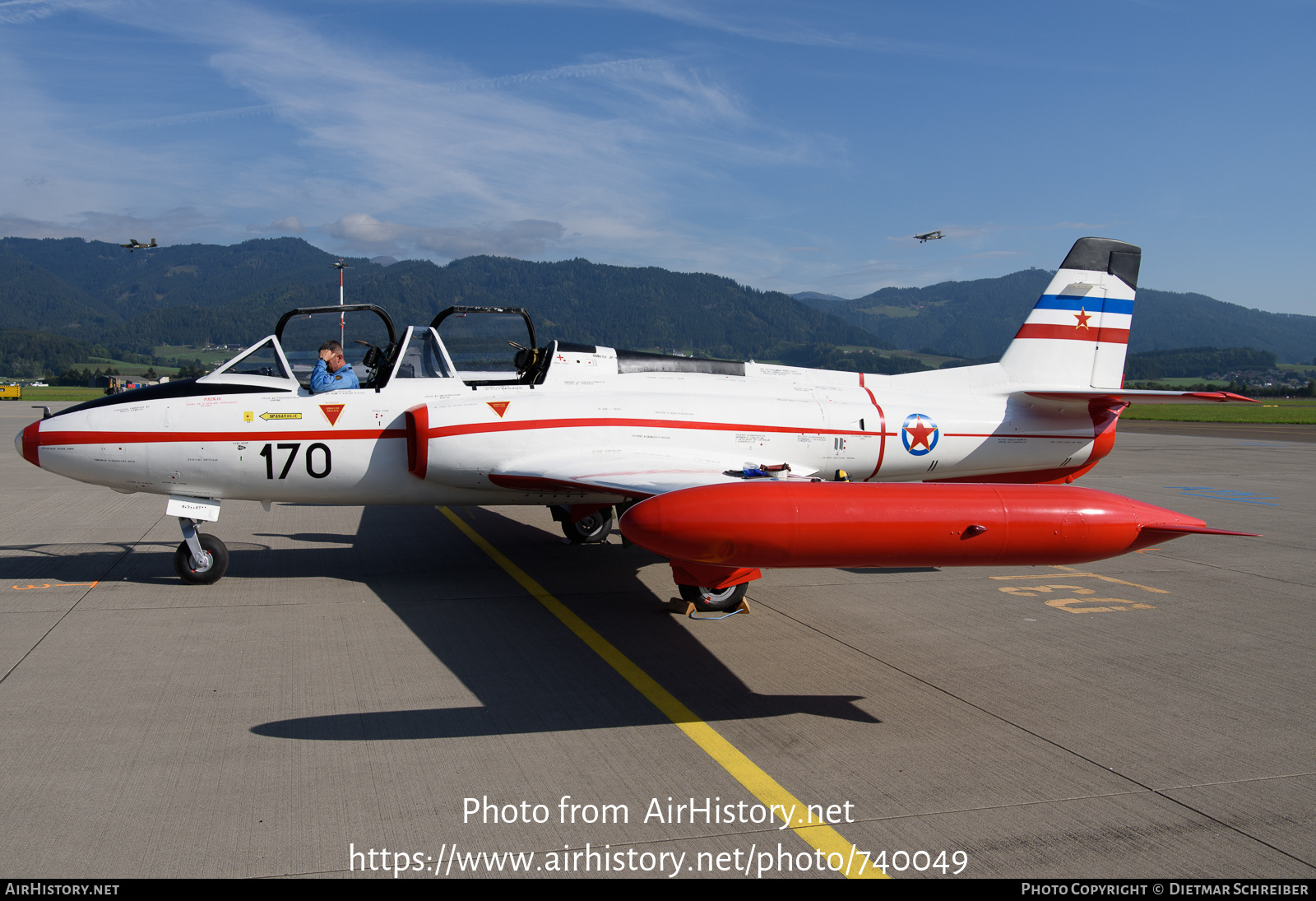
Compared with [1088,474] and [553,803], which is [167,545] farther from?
[1088,474]

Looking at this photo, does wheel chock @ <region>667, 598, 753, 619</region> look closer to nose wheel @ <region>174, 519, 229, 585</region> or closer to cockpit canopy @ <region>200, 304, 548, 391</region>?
cockpit canopy @ <region>200, 304, 548, 391</region>

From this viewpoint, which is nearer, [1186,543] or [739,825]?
[739,825]

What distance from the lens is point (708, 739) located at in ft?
14.4

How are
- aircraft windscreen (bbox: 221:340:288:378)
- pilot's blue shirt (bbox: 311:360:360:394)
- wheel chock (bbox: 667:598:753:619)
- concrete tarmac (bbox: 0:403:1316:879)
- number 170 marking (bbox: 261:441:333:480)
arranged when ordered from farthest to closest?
aircraft windscreen (bbox: 221:340:288:378) < pilot's blue shirt (bbox: 311:360:360:394) < number 170 marking (bbox: 261:441:333:480) < wheel chock (bbox: 667:598:753:619) < concrete tarmac (bbox: 0:403:1316:879)

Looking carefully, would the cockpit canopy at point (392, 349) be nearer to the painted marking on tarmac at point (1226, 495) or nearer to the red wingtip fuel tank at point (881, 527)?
the red wingtip fuel tank at point (881, 527)

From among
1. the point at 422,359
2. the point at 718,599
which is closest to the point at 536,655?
the point at 718,599

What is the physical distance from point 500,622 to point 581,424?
6.75 feet

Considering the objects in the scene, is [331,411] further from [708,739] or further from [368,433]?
[708,739]

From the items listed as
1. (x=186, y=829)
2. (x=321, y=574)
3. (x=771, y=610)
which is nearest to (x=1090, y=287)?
(x=771, y=610)

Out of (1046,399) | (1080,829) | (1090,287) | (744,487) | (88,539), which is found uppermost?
(1090,287)

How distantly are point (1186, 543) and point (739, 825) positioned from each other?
9.39m

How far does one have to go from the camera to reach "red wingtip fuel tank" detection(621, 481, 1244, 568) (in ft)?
14.0

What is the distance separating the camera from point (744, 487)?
449 cm

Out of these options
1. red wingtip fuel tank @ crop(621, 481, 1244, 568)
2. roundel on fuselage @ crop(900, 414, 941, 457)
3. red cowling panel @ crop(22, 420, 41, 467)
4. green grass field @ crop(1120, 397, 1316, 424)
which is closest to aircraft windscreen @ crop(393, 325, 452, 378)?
red cowling panel @ crop(22, 420, 41, 467)
